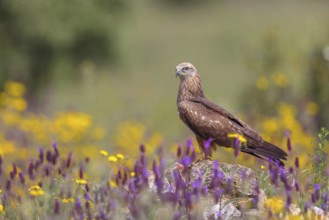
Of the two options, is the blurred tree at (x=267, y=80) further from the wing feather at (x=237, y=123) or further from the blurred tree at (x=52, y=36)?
the blurred tree at (x=52, y=36)

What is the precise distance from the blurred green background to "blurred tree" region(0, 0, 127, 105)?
0.02 m

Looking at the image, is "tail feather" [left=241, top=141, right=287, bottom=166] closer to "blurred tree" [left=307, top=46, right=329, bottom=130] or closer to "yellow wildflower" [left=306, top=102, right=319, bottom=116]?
"yellow wildflower" [left=306, top=102, right=319, bottom=116]

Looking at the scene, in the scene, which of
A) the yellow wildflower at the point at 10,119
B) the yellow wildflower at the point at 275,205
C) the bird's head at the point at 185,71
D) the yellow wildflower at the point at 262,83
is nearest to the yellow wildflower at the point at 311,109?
the yellow wildflower at the point at 262,83

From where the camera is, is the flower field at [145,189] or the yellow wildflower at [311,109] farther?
the yellow wildflower at [311,109]

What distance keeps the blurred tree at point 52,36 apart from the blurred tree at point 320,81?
6.72 meters

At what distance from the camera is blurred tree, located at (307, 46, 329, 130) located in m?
12.1

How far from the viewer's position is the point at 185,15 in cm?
4272

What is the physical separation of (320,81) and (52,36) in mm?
7129

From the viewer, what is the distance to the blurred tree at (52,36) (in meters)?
17.9

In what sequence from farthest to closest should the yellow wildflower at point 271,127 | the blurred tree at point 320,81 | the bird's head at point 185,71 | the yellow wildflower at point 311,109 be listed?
the blurred tree at point 320,81
the yellow wildflower at point 311,109
the yellow wildflower at point 271,127
the bird's head at point 185,71

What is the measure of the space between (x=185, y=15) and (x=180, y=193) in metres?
37.7

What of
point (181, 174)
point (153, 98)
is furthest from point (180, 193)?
point (153, 98)

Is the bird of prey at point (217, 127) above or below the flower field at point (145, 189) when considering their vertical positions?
above

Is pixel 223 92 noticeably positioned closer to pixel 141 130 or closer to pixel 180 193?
pixel 141 130
